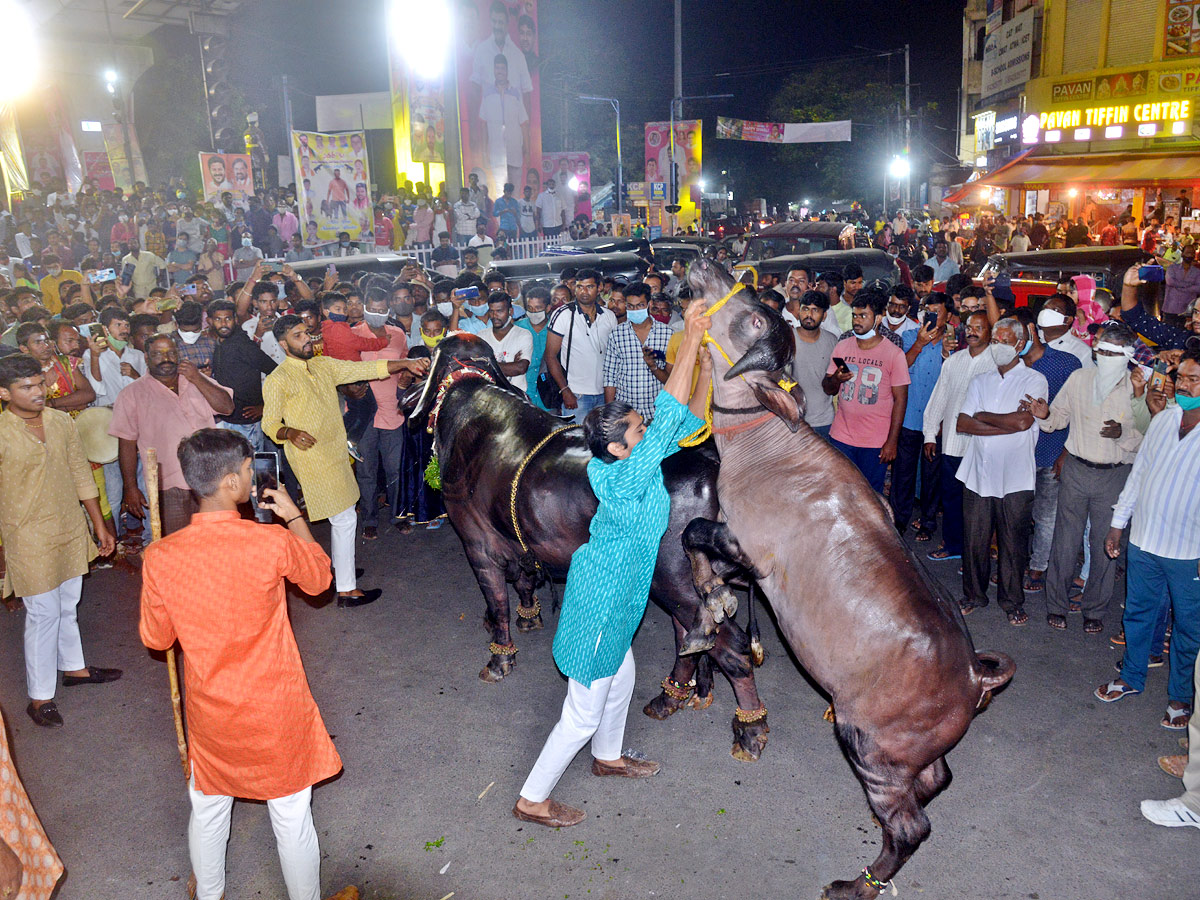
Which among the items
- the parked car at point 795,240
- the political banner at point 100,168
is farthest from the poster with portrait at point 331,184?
the political banner at point 100,168

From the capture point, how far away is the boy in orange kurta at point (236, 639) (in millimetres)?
3297

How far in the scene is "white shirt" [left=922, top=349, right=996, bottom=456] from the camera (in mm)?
6723

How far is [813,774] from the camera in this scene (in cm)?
485

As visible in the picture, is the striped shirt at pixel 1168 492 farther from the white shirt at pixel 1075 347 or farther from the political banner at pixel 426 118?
the political banner at pixel 426 118

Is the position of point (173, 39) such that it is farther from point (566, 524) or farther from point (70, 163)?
point (566, 524)

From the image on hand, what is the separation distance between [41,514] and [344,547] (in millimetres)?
2143

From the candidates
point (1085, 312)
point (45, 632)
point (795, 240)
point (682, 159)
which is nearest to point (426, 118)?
point (795, 240)

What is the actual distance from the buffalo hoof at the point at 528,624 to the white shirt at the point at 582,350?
10.2 ft

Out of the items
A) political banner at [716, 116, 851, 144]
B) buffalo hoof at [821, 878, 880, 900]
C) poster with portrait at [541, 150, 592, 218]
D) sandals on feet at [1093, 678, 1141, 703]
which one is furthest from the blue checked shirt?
political banner at [716, 116, 851, 144]

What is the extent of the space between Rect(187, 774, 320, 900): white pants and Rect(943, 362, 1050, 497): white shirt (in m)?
4.99

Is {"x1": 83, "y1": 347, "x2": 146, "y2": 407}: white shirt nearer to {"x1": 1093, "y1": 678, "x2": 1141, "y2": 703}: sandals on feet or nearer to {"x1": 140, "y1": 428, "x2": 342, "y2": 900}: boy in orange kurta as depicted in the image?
{"x1": 140, "y1": 428, "x2": 342, "y2": 900}: boy in orange kurta

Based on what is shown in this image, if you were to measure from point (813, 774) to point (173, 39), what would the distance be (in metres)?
37.6

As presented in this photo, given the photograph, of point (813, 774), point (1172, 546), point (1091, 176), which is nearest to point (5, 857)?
point (813, 774)

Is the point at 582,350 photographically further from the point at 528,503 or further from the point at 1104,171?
the point at 1104,171
